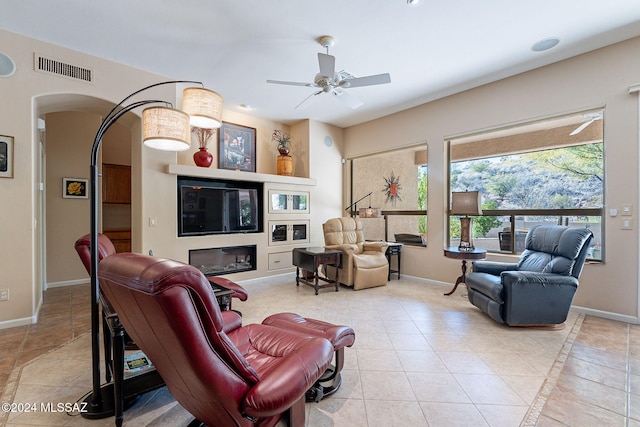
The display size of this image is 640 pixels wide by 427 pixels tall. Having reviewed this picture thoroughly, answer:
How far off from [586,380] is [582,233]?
5.13 feet

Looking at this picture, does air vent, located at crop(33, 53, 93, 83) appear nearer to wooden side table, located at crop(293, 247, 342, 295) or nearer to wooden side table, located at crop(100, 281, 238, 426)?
wooden side table, located at crop(100, 281, 238, 426)

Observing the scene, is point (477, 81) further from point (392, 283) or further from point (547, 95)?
point (392, 283)

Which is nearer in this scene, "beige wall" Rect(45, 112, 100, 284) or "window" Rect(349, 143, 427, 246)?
"beige wall" Rect(45, 112, 100, 284)

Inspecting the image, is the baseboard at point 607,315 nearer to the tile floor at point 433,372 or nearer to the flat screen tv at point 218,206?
the tile floor at point 433,372

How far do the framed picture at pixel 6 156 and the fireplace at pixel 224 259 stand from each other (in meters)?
2.20

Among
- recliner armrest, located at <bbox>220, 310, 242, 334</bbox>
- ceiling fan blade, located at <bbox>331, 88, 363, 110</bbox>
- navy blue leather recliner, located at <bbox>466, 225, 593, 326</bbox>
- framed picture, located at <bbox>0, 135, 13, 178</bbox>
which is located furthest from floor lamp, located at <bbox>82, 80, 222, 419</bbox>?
navy blue leather recliner, located at <bbox>466, 225, 593, 326</bbox>

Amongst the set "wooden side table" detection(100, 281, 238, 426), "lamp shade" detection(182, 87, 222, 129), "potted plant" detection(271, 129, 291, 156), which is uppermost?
"potted plant" detection(271, 129, 291, 156)

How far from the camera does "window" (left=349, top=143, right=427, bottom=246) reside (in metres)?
5.46

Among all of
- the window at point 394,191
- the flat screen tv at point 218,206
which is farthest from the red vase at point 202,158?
the window at point 394,191

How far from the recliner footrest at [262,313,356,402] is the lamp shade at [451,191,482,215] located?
279 centimetres

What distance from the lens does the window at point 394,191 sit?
546cm

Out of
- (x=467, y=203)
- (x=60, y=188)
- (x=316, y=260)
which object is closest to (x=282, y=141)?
(x=316, y=260)

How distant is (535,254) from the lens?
138 inches

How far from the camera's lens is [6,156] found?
308 cm
